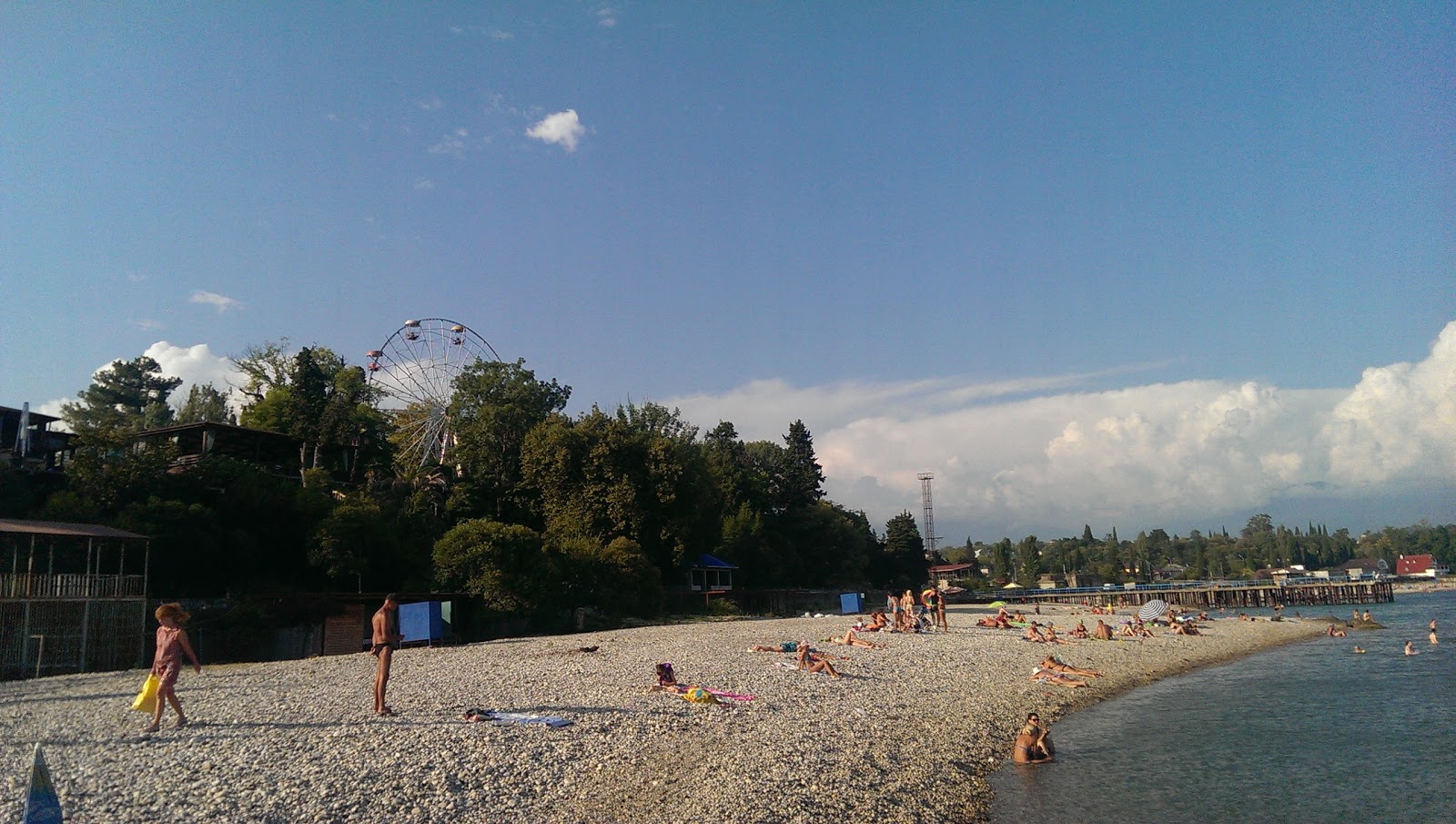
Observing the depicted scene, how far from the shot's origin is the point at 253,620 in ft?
92.6

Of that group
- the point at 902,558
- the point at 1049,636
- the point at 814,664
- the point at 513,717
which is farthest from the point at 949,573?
the point at 513,717

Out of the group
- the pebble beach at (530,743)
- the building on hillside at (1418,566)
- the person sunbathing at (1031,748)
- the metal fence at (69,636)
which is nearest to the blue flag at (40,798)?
the pebble beach at (530,743)

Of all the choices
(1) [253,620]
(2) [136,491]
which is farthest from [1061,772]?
(2) [136,491]

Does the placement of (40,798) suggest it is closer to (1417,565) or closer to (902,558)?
(902,558)

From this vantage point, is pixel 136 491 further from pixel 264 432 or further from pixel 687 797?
pixel 687 797

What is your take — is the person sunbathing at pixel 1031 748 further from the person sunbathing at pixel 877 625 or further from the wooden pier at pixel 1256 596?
the wooden pier at pixel 1256 596

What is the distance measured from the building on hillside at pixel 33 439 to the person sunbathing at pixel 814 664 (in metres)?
33.6

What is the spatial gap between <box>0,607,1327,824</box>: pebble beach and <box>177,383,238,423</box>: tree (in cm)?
6166

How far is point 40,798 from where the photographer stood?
5926mm

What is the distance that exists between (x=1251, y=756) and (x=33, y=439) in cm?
4628

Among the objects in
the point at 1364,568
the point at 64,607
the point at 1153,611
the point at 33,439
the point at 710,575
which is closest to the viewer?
the point at 64,607

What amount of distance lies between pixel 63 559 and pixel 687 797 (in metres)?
24.3

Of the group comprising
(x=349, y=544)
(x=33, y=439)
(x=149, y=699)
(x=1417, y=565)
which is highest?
(x=33, y=439)

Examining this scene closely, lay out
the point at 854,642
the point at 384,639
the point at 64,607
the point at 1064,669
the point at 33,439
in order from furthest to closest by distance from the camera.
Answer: the point at 33,439 → the point at 854,642 → the point at 1064,669 → the point at 64,607 → the point at 384,639
